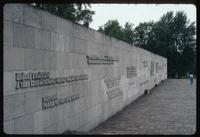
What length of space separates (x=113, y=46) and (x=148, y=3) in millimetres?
9270

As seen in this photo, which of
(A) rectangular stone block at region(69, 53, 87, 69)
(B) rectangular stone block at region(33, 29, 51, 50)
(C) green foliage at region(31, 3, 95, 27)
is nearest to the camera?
(B) rectangular stone block at region(33, 29, 51, 50)

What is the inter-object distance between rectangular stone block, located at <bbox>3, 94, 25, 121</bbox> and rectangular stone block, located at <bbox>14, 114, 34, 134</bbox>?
10 cm

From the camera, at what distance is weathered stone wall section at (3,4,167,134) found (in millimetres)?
5539

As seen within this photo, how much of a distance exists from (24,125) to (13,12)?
1.91 metres

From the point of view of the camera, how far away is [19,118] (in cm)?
577

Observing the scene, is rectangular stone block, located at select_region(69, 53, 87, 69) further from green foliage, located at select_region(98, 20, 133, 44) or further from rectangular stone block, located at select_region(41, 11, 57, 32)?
green foliage, located at select_region(98, 20, 133, 44)

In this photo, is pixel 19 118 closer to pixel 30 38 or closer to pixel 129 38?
pixel 30 38

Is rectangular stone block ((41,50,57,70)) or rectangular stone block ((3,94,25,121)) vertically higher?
rectangular stone block ((41,50,57,70))

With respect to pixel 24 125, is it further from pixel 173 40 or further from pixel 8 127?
pixel 173 40

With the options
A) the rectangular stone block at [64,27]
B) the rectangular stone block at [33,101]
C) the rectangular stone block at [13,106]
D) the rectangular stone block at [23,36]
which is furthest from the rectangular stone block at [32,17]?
the rectangular stone block at [13,106]

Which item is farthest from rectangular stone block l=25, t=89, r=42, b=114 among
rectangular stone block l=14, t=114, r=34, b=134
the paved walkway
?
the paved walkway

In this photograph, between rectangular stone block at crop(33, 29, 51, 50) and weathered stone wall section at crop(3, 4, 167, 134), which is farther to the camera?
rectangular stone block at crop(33, 29, 51, 50)

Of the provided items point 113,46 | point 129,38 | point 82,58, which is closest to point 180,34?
point 129,38

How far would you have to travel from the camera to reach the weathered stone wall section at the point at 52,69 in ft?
18.2
